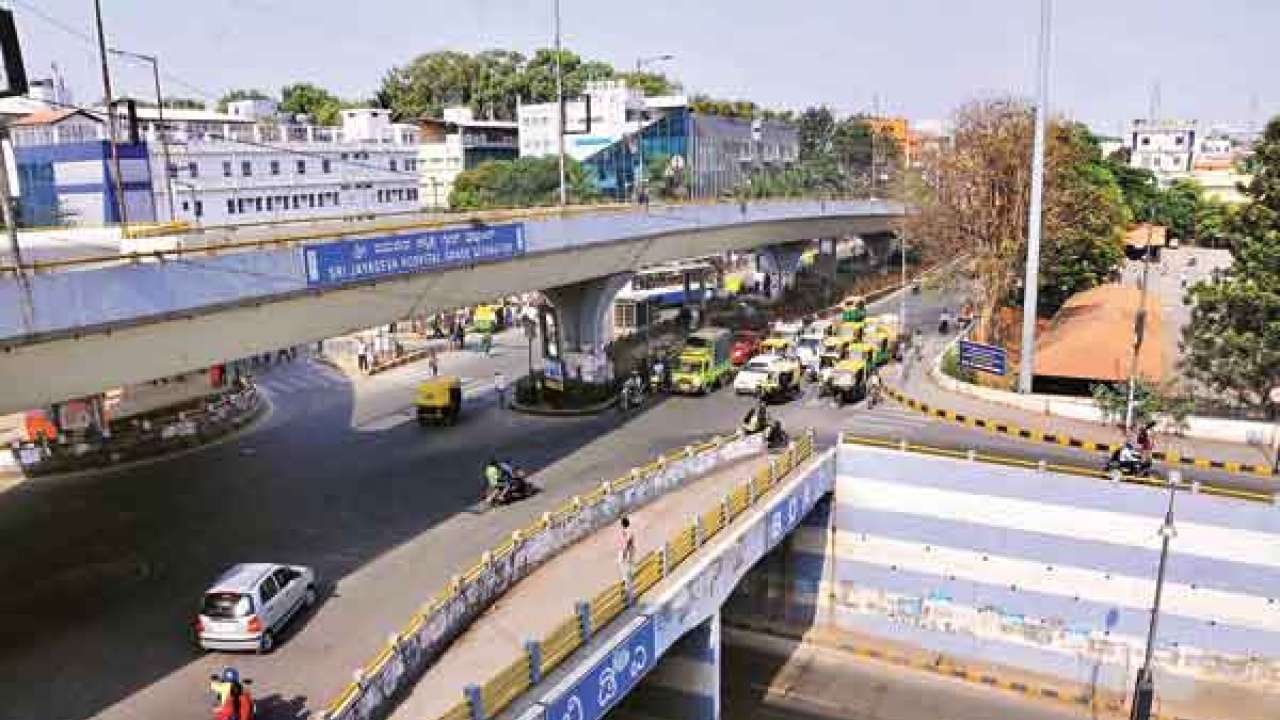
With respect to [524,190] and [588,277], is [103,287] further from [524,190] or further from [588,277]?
[524,190]

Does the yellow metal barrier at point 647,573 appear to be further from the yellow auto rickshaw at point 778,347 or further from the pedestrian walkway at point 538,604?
the yellow auto rickshaw at point 778,347

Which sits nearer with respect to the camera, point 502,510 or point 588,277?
point 502,510

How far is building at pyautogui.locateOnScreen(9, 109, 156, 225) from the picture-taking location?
6134 centimetres

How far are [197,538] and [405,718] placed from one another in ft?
39.4

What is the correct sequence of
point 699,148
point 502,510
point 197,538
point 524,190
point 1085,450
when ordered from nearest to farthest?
1. point 197,538
2. point 502,510
3. point 1085,450
4. point 524,190
5. point 699,148

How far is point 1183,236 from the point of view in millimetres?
105375

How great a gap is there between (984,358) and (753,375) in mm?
9080

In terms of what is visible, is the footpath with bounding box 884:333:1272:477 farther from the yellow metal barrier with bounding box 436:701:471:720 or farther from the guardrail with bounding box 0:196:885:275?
the yellow metal barrier with bounding box 436:701:471:720

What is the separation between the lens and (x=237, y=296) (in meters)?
21.3

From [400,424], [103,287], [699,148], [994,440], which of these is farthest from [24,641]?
[699,148]

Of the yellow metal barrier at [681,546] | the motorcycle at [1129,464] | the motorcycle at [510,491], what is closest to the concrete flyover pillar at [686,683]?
the yellow metal barrier at [681,546]

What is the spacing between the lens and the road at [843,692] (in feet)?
85.3

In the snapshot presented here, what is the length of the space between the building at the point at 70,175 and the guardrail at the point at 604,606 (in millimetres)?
47809

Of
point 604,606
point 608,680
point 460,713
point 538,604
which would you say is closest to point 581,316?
point 538,604
